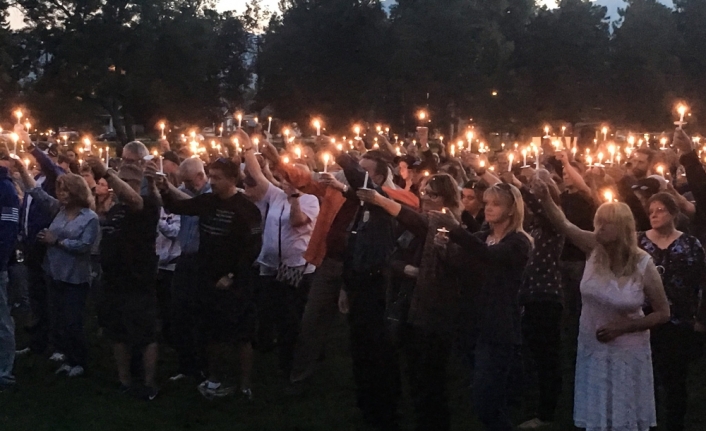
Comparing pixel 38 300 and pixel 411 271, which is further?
pixel 38 300

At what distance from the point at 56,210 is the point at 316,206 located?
7.95 ft

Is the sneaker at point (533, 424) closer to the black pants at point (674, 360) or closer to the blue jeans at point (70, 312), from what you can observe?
the black pants at point (674, 360)

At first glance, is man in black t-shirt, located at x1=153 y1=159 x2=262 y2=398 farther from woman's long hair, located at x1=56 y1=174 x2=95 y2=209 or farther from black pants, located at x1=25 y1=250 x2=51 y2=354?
black pants, located at x1=25 y1=250 x2=51 y2=354

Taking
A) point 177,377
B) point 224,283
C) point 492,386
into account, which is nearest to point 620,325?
point 492,386

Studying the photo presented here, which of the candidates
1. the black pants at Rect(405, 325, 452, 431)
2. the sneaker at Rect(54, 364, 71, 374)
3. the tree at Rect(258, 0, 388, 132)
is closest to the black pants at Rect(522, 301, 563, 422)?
the black pants at Rect(405, 325, 452, 431)

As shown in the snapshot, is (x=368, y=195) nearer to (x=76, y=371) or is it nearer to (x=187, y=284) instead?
(x=187, y=284)

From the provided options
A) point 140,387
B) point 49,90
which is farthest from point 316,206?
point 49,90

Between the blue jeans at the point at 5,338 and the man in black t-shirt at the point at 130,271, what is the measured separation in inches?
33.6

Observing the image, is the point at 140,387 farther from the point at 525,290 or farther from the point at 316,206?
the point at 525,290

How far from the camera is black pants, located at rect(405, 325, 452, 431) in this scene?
19.1 ft

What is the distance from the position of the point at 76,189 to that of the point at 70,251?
55 cm

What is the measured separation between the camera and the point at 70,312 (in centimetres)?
802

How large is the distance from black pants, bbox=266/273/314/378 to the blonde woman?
308 cm

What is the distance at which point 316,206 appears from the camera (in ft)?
27.8
